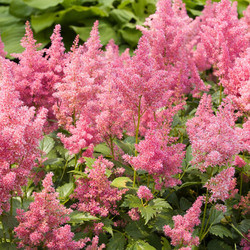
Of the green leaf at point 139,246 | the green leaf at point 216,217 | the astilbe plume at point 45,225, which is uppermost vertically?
the astilbe plume at point 45,225

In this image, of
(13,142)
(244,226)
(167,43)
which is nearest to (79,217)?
(13,142)

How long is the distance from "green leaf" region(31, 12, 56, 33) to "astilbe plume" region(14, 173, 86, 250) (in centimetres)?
551

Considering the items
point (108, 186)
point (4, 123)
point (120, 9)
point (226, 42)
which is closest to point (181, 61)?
point (226, 42)

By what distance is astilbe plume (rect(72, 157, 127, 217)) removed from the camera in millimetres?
1788

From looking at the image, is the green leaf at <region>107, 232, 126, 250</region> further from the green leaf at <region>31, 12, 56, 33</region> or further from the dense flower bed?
the green leaf at <region>31, 12, 56, 33</region>

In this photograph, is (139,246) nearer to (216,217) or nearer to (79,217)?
(79,217)

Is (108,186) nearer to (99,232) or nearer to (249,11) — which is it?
(99,232)

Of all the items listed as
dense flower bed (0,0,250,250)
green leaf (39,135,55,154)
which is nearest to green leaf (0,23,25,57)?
dense flower bed (0,0,250,250)

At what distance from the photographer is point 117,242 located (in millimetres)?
1872

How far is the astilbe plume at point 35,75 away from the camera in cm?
252

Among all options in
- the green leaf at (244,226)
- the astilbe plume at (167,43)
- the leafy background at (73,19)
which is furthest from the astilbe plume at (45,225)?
the leafy background at (73,19)

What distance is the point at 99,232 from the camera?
1889 mm

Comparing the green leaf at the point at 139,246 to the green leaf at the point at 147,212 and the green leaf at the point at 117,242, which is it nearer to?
the green leaf at the point at 117,242

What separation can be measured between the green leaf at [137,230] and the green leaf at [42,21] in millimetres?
5353
